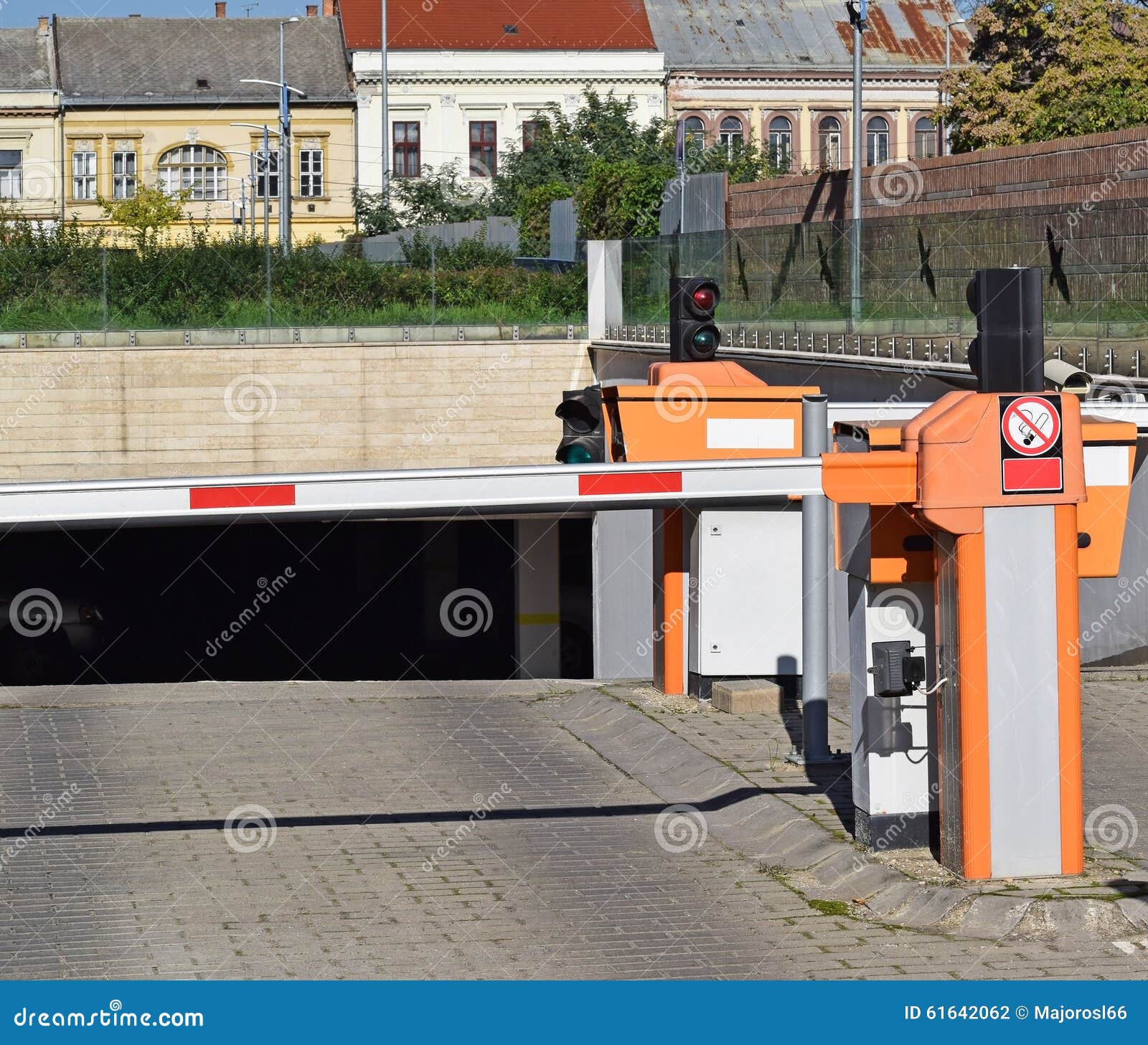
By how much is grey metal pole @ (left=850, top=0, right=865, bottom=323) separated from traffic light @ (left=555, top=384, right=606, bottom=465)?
22.8 feet

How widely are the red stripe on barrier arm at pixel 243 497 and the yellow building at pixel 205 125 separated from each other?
6128 cm

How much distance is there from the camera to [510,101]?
7075 centimetres

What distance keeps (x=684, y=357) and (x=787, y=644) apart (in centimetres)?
203

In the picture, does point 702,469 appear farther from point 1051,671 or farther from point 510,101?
point 510,101

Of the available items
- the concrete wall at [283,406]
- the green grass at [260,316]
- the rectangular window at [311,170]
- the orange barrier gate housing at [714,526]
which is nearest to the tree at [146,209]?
the rectangular window at [311,170]

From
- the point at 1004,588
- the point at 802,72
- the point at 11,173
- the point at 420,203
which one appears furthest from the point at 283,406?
the point at 802,72

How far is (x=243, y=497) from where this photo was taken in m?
7.93

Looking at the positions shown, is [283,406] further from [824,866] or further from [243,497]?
[243,497]

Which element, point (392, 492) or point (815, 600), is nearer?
point (392, 492)

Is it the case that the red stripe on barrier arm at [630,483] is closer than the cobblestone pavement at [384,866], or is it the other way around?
the cobblestone pavement at [384,866]

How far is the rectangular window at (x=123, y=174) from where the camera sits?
6912 cm

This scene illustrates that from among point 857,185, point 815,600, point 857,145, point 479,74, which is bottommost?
point 815,600

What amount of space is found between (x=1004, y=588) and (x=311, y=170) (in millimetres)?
64072

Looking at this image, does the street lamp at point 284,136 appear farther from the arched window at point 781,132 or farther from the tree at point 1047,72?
the arched window at point 781,132
